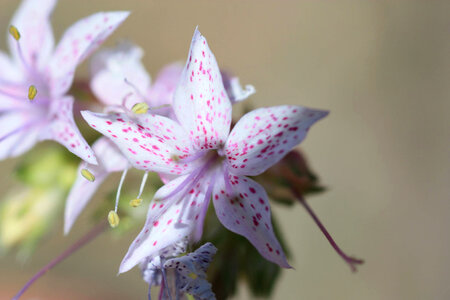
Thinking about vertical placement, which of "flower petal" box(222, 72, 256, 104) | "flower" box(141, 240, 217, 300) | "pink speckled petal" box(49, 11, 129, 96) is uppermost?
"pink speckled petal" box(49, 11, 129, 96)

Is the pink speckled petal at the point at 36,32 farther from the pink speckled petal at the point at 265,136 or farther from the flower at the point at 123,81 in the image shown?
the pink speckled petal at the point at 265,136

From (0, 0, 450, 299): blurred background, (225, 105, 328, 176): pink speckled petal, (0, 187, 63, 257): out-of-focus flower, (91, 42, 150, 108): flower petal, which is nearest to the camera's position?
(225, 105, 328, 176): pink speckled petal

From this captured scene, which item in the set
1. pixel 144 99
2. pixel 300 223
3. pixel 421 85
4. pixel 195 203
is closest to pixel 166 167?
pixel 195 203

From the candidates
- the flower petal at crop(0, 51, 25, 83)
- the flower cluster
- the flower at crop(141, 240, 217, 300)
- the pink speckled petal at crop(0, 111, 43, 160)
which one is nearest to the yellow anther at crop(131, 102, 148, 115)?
the flower cluster

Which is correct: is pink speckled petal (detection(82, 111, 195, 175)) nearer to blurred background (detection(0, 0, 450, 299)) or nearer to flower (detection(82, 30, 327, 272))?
flower (detection(82, 30, 327, 272))

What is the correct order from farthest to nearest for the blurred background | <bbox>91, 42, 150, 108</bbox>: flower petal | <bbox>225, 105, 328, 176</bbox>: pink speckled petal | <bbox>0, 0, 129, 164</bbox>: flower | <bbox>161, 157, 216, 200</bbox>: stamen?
the blurred background, <bbox>91, 42, 150, 108</bbox>: flower petal, <bbox>0, 0, 129, 164</bbox>: flower, <bbox>161, 157, 216, 200</bbox>: stamen, <bbox>225, 105, 328, 176</bbox>: pink speckled petal

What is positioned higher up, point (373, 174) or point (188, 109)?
point (188, 109)

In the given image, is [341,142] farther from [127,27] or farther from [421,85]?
[127,27]
